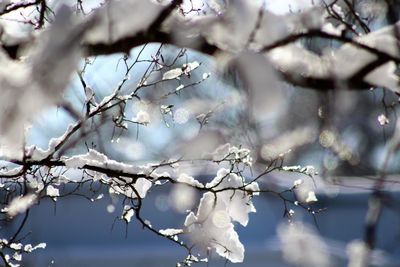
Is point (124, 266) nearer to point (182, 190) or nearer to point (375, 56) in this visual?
point (182, 190)

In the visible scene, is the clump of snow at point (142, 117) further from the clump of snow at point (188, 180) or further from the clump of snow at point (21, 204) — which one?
the clump of snow at point (21, 204)

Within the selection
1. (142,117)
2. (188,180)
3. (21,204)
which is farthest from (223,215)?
(21,204)

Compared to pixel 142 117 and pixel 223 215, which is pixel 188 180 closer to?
pixel 223 215

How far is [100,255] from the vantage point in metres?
7.86

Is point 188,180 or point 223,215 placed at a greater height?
point 188,180

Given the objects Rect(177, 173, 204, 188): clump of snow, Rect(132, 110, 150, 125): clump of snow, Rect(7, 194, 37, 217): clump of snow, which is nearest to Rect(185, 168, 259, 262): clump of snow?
Rect(177, 173, 204, 188): clump of snow

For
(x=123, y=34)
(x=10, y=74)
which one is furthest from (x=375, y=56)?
(x=10, y=74)

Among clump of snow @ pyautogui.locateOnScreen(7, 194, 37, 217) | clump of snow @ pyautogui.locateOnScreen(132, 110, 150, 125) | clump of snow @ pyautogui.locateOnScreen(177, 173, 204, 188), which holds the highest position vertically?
clump of snow @ pyautogui.locateOnScreen(132, 110, 150, 125)

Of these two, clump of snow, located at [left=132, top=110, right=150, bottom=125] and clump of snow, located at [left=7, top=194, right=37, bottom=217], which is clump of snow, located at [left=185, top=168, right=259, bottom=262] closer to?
clump of snow, located at [left=132, top=110, right=150, bottom=125]

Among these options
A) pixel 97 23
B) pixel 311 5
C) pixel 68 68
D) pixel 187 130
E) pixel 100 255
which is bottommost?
pixel 68 68

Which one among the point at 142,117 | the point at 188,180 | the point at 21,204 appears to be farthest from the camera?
the point at 21,204

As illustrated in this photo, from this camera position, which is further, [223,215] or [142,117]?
[223,215]

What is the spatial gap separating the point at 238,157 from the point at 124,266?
512 cm

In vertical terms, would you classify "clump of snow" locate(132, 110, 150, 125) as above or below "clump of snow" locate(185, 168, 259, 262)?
above
